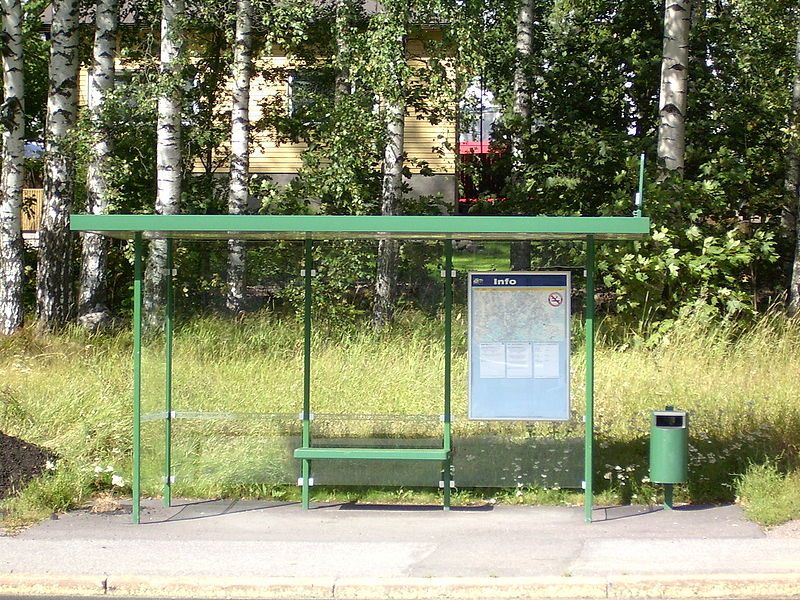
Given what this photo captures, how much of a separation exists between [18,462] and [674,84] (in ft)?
33.6

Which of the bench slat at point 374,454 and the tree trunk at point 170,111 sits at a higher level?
the tree trunk at point 170,111

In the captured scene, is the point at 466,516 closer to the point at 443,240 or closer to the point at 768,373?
the point at 443,240

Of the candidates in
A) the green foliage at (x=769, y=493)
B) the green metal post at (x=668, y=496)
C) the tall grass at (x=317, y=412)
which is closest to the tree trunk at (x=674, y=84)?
the tall grass at (x=317, y=412)

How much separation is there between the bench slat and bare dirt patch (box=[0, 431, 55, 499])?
2.32 meters

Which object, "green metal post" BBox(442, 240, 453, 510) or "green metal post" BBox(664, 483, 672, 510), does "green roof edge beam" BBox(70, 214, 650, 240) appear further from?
"green metal post" BBox(664, 483, 672, 510)

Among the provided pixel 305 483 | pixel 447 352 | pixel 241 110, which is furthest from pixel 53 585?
pixel 241 110

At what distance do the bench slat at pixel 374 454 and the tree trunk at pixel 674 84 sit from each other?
7.96 m

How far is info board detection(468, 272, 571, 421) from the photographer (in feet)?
28.7

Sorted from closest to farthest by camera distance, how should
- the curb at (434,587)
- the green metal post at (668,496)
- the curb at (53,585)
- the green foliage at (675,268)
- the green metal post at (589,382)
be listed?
1. the curb at (434,587)
2. the curb at (53,585)
3. the green metal post at (589,382)
4. the green metal post at (668,496)
5. the green foliage at (675,268)

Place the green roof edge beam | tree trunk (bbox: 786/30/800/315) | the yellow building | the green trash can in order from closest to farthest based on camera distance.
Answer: the green roof edge beam, the green trash can, tree trunk (bbox: 786/30/800/315), the yellow building

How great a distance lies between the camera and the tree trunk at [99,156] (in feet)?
50.7

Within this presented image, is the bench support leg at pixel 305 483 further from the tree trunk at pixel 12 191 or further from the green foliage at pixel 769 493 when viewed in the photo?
the tree trunk at pixel 12 191

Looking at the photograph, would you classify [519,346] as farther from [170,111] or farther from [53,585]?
[170,111]

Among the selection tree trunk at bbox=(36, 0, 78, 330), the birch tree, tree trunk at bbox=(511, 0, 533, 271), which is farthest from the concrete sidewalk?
tree trunk at bbox=(511, 0, 533, 271)
